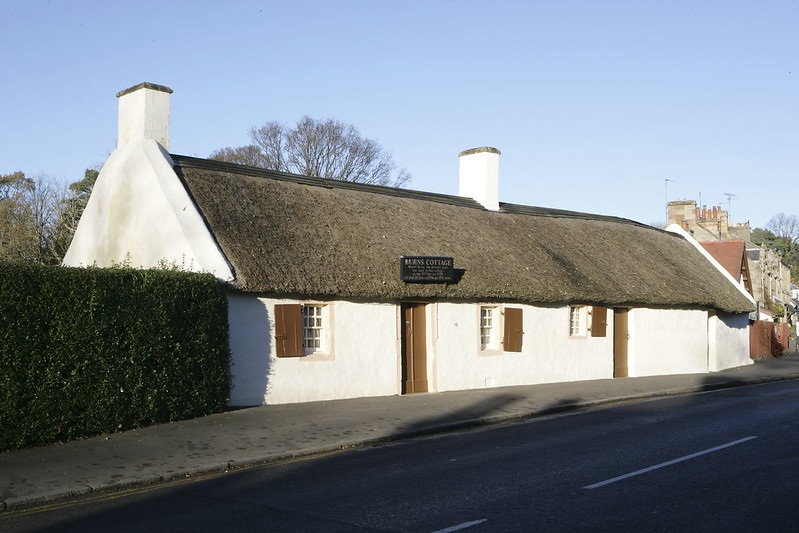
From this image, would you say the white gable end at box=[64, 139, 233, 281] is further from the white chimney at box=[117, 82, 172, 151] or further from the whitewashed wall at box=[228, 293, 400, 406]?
the whitewashed wall at box=[228, 293, 400, 406]

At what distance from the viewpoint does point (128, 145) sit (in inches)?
711

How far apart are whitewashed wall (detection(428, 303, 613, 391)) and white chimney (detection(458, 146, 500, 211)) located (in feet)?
15.9

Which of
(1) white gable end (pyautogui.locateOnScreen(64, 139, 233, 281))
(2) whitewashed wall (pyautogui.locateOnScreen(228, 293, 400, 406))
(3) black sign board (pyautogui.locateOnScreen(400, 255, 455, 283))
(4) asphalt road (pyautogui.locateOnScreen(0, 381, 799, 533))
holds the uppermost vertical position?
(1) white gable end (pyautogui.locateOnScreen(64, 139, 233, 281))

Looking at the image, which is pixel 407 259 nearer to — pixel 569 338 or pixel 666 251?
pixel 569 338

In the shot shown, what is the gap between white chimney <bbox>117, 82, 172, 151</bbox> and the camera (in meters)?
17.8

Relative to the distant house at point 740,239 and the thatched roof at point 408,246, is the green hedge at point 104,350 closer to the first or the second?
the thatched roof at point 408,246

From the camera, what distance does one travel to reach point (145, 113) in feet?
58.3

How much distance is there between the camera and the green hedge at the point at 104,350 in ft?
38.1

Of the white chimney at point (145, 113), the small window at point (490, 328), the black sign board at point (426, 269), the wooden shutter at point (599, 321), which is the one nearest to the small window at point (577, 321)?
the wooden shutter at point (599, 321)

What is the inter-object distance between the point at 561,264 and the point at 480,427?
976cm

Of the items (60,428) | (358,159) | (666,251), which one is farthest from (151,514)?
(358,159)

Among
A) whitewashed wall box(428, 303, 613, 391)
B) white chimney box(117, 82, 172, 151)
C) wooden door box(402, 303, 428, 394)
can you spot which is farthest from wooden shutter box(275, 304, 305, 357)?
white chimney box(117, 82, 172, 151)

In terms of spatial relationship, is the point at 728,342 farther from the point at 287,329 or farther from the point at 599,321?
the point at 287,329

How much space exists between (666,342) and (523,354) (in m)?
7.80
